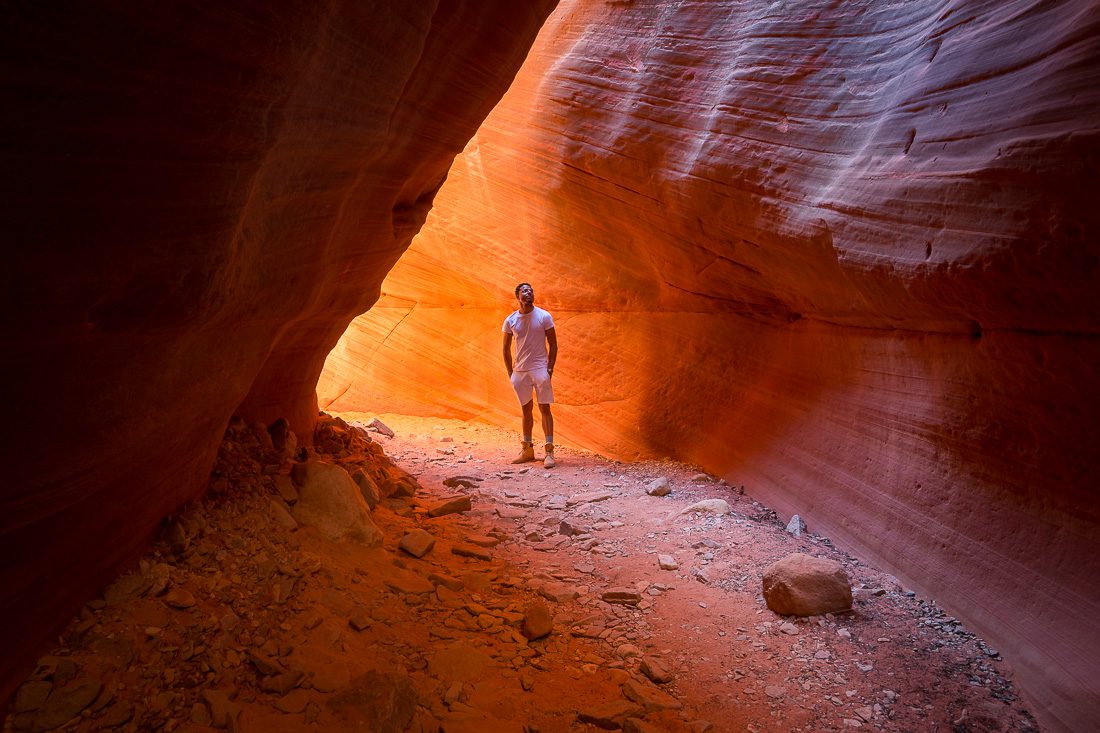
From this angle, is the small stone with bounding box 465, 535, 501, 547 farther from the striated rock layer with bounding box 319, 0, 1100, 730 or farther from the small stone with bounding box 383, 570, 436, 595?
the striated rock layer with bounding box 319, 0, 1100, 730

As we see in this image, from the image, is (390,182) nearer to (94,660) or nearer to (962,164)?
(94,660)

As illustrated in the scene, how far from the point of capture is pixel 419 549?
3.87m

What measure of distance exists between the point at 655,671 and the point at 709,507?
7.63 ft

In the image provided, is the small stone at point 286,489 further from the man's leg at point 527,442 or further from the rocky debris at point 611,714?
the man's leg at point 527,442

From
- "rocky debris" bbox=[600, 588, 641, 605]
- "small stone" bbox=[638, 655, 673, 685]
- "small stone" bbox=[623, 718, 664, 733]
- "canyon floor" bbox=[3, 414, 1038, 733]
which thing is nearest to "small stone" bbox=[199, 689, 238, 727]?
"canyon floor" bbox=[3, 414, 1038, 733]

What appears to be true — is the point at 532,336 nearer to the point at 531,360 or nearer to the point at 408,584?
the point at 531,360

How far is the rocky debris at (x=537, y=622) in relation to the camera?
3262mm

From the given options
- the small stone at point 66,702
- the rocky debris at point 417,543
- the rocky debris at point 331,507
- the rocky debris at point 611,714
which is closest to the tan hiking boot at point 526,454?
the rocky debris at point 417,543

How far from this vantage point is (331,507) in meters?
3.73

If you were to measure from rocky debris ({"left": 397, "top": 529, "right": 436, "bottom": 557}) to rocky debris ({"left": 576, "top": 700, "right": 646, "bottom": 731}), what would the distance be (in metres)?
1.49

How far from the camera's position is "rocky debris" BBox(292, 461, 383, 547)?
3.64 m

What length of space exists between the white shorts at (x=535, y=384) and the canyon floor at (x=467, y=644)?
312 cm

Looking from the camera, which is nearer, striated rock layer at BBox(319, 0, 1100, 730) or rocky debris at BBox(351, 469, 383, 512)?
striated rock layer at BBox(319, 0, 1100, 730)

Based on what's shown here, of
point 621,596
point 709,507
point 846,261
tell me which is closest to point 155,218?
point 621,596
